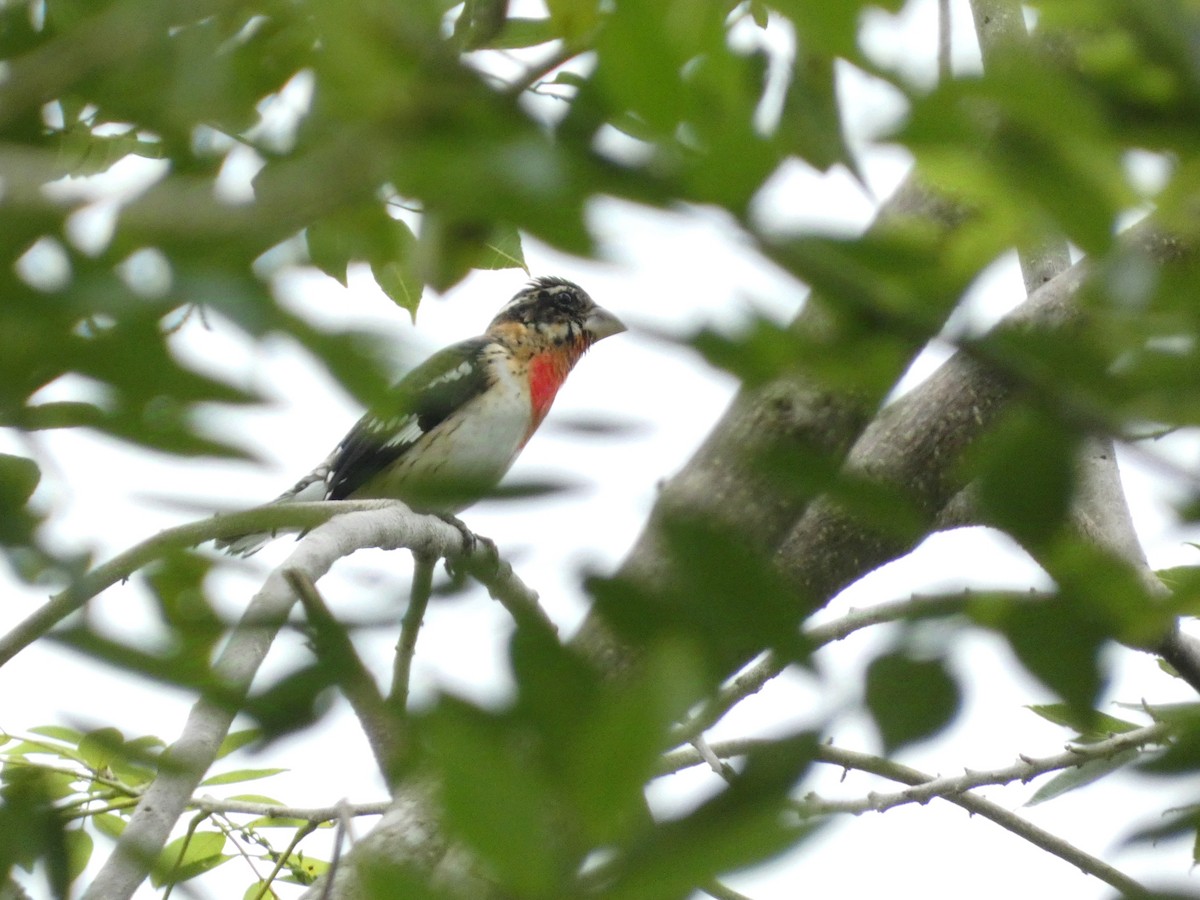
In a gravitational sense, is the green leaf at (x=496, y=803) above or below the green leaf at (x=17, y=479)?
below

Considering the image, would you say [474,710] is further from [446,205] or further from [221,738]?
[221,738]

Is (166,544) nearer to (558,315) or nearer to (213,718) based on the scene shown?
(213,718)

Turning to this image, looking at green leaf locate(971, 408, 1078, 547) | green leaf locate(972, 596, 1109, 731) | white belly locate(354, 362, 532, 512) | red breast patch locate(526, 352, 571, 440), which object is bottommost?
green leaf locate(972, 596, 1109, 731)

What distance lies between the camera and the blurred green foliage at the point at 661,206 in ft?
1.83

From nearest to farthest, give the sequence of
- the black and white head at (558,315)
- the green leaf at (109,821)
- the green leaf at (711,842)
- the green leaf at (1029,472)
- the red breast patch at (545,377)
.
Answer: the green leaf at (711,842), the green leaf at (1029,472), the green leaf at (109,821), the red breast patch at (545,377), the black and white head at (558,315)

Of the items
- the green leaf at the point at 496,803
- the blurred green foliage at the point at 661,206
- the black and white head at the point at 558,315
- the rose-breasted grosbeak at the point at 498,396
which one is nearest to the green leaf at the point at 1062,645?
the blurred green foliage at the point at 661,206

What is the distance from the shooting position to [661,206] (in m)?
0.59

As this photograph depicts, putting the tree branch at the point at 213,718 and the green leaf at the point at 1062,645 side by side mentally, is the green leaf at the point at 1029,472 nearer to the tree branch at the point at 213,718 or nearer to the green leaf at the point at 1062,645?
the green leaf at the point at 1062,645

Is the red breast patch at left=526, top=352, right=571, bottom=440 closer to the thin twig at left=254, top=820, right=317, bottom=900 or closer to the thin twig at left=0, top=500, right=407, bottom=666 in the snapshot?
the thin twig at left=254, top=820, right=317, bottom=900

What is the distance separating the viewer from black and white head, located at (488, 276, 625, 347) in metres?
7.52

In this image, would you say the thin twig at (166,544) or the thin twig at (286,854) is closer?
the thin twig at (166,544)

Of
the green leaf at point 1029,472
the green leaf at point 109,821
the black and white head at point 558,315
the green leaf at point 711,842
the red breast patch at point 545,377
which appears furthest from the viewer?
the black and white head at point 558,315

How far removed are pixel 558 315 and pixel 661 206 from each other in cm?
702

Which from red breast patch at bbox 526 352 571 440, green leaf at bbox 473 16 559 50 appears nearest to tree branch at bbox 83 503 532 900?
green leaf at bbox 473 16 559 50
